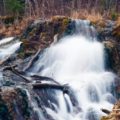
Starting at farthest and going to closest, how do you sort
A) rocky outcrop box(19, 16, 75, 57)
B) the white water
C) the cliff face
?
1. rocky outcrop box(19, 16, 75, 57)
2. the white water
3. the cliff face

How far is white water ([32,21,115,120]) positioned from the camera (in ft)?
41.1

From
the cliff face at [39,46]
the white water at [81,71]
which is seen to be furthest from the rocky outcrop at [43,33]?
the white water at [81,71]

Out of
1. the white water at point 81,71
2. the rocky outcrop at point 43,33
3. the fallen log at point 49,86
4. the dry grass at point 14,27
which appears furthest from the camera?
the dry grass at point 14,27

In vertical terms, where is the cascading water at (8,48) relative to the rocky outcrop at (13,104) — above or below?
below

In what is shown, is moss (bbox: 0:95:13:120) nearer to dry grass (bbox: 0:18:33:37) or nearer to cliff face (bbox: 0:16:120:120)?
cliff face (bbox: 0:16:120:120)

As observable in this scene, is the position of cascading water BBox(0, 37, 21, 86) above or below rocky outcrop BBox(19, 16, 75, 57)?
below

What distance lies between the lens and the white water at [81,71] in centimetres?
1253

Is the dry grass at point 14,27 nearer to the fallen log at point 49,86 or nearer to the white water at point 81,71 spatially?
the white water at point 81,71

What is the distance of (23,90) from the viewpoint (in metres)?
11.8

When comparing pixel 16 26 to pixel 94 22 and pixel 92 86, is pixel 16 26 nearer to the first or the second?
pixel 94 22

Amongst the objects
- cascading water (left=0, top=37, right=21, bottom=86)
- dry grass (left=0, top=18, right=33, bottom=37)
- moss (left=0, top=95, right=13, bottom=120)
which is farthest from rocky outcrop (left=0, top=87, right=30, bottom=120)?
dry grass (left=0, top=18, right=33, bottom=37)

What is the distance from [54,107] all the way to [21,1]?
2402 centimetres

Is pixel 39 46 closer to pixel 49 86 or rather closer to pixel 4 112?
pixel 49 86

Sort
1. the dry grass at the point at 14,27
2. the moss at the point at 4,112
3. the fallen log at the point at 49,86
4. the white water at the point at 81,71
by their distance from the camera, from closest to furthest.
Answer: the moss at the point at 4,112, the white water at the point at 81,71, the fallen log at the point at 49,86, the dry grass at the point at 14,27
